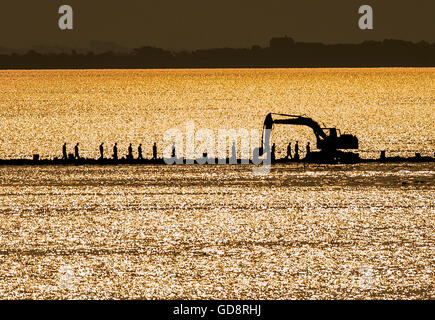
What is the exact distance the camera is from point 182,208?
53469mm

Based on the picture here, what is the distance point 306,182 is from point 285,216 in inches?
589

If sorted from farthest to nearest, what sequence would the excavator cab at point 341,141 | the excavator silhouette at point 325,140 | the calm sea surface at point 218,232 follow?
the excavator cab at point 341,141 → the excavator silhouette at point 325,140 → the calm sea surface at point 218,232

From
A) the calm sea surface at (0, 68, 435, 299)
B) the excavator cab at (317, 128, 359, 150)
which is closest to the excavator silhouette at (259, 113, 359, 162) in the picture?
the excavator cab at (317, 128, 359, 150)

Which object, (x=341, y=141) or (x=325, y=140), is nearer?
(x=341, y=141)

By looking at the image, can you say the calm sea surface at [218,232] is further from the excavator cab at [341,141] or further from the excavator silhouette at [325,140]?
the excavator cab at [341,141]

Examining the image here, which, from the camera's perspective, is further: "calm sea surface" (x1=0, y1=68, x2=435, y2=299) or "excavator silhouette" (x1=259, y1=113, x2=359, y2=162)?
"excavator silhouette" (x1=259, y1=113, x2=359, y2=162)

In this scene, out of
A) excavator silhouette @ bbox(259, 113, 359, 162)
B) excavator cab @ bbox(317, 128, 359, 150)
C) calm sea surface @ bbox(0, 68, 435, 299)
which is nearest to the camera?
calm sea surface @ bbox(0, 68, 435, 299)

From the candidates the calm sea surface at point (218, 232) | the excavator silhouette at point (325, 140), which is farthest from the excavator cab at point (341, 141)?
the calm sea surface at point (218, 232)

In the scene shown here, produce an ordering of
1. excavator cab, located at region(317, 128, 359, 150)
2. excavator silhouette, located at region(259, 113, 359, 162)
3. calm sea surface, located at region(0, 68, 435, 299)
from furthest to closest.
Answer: excavator cab, located at region(317, 128, 359, 150), excavator silhouette, located at region(259, 113, 359, 162), calm sea surface, located at region(0, 68, 435, 299)

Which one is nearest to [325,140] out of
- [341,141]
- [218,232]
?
[341,141]

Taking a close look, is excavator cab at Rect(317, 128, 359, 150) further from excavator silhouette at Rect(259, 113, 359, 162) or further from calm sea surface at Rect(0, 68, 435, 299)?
calm sea surface at Rect(0, 68, 435, 299)

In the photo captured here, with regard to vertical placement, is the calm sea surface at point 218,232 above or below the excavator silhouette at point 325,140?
below

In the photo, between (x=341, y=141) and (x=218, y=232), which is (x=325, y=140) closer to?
(x=341, y=141)
